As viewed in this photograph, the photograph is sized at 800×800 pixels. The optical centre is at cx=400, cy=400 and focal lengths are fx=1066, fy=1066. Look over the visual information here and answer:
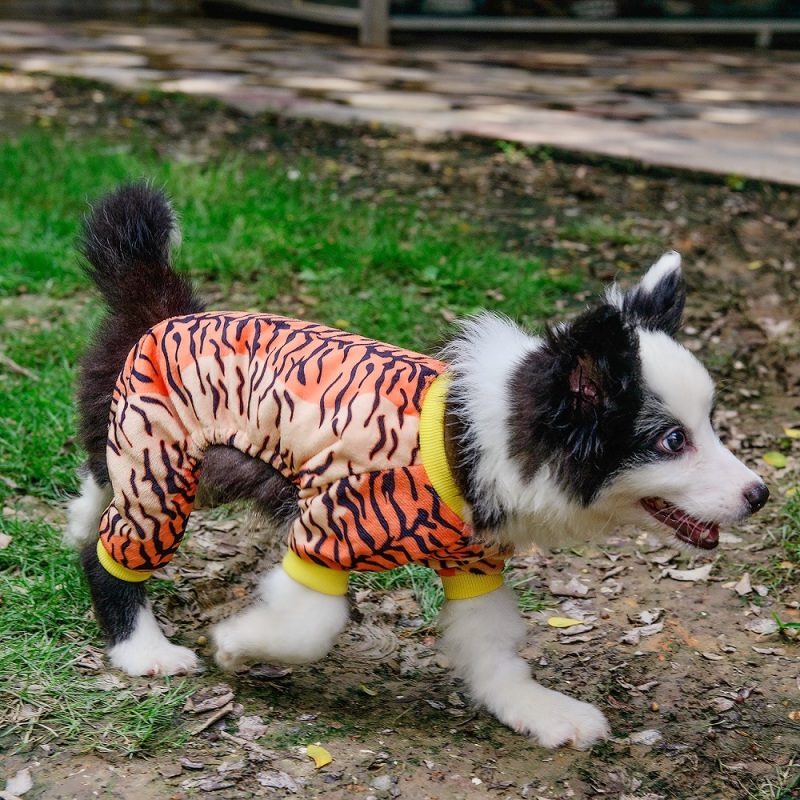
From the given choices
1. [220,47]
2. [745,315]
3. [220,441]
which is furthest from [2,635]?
[220,47]

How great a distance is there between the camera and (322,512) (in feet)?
8.47

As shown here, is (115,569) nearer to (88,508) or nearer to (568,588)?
(88,508)

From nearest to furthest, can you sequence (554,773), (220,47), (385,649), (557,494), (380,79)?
1. (557,494)
2. (554,773)
3. (385,649)
4. (380,79)
5. (220,47)

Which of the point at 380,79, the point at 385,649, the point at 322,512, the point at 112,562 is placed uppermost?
the point at 380,79

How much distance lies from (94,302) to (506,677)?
123 inches

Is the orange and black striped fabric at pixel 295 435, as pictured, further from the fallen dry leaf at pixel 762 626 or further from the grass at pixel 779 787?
the fallen dry leaf at pixel 762 626

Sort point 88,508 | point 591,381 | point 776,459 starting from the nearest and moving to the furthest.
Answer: point 591,381, point 88,508, point 776,459

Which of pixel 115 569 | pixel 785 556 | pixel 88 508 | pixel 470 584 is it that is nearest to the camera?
pixel 470 584

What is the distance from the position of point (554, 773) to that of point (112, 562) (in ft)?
4.29

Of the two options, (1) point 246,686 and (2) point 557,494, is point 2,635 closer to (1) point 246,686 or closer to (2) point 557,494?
(1) point 246,686

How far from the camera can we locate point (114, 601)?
9.86ft

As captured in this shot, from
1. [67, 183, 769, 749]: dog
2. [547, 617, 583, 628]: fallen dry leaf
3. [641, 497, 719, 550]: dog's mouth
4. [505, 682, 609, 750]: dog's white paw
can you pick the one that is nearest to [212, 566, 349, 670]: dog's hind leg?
[67, 183, 769, 749]: dog

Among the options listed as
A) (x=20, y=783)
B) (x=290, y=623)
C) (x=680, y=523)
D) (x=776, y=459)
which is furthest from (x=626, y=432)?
(x=776, y=459)

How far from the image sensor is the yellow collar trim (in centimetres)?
255
